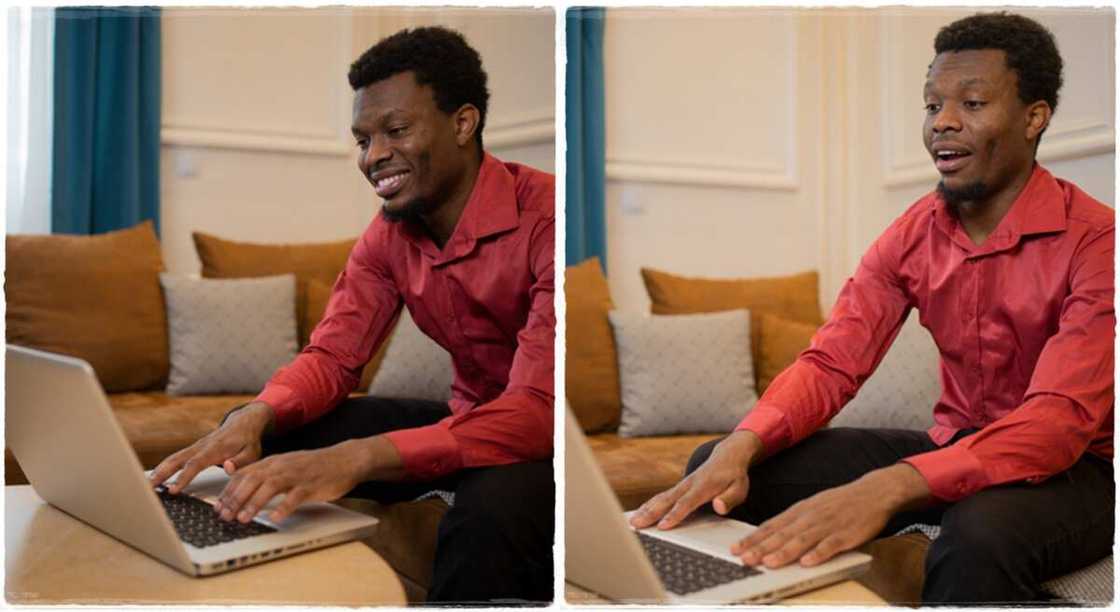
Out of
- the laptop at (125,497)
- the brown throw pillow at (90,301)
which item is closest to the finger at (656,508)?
the laptop at (125,497)

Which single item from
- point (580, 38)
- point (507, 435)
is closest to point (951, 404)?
point (507, 435)

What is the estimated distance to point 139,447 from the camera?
1.60 m

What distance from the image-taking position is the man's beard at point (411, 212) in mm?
1671

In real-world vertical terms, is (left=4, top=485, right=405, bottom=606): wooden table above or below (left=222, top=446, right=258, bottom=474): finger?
below

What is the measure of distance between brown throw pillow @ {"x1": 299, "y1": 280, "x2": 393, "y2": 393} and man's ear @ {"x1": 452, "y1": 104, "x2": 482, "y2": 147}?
29cm

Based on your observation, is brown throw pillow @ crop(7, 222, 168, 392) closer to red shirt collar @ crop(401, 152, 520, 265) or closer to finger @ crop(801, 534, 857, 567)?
red shirt collar @ crop(401, 152, 520, 265)

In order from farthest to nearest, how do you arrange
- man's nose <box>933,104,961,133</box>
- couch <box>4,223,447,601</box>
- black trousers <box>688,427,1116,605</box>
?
couch <box>4,223,447,601</box> < man's nose <box>933,104,961,133</box> < black trousers <box>688,427,1116,605</box>

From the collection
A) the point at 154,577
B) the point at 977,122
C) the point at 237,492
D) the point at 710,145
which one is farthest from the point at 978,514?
the point at 154,577

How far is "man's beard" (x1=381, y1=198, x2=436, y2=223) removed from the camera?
5.48 ft

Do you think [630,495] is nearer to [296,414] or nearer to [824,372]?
[824,372]

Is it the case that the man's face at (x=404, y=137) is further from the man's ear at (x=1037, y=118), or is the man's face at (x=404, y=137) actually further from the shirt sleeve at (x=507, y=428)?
the man's ear at (x=1037, y=118)

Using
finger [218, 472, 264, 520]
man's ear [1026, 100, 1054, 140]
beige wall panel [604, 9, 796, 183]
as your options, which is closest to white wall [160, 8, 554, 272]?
beige wall panel [604, 9, 796, 183]

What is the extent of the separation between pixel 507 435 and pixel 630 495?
187 mm

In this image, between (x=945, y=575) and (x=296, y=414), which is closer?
(x=945, y=575)
